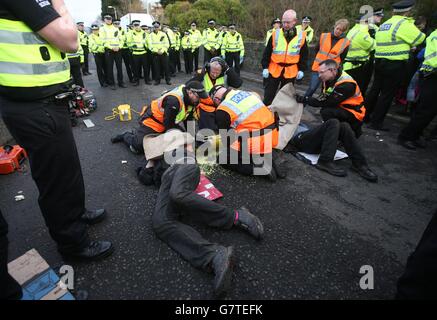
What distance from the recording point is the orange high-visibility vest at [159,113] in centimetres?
315

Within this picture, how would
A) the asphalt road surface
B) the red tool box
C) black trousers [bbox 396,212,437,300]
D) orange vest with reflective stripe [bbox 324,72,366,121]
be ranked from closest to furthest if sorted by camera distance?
black trousers [bbox 396,212,437,300] → the asphalt road surface → the red tool box → orange vest with reflective stripe [bbox 324,72,366,121]

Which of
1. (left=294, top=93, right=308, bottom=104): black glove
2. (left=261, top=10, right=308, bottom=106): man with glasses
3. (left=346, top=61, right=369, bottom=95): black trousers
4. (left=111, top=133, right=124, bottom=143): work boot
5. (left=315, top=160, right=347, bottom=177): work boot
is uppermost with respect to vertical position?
(left=261, top=10, right=308, bottom=106): man with glasses

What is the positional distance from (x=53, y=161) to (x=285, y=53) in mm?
4138

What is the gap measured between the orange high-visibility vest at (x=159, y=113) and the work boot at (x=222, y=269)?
1.92 metres

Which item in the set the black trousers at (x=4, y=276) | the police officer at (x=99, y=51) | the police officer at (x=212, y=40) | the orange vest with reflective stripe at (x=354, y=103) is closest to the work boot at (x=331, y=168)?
the orange vest with reflective stripe at (x=354, y=103)

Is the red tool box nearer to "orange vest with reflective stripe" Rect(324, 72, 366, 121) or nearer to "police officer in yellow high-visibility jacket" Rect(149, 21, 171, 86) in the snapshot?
"orange vest with reflective stripe" Rect(324, 72, 366, 121)

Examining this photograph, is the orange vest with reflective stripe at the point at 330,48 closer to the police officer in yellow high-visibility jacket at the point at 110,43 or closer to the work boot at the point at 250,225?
the work boot at the point at 250,225

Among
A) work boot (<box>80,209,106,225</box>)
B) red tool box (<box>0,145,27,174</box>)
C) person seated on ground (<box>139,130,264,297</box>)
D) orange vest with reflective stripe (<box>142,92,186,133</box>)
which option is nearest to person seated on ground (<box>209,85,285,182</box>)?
orange vest with reflective stripe (<box>142,92,186,133</box>)

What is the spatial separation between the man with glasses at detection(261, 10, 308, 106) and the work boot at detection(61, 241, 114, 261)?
3920mm

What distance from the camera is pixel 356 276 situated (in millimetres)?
1905

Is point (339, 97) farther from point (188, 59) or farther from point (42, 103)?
point (188, 59)

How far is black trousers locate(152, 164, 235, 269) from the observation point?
1.93 metres
